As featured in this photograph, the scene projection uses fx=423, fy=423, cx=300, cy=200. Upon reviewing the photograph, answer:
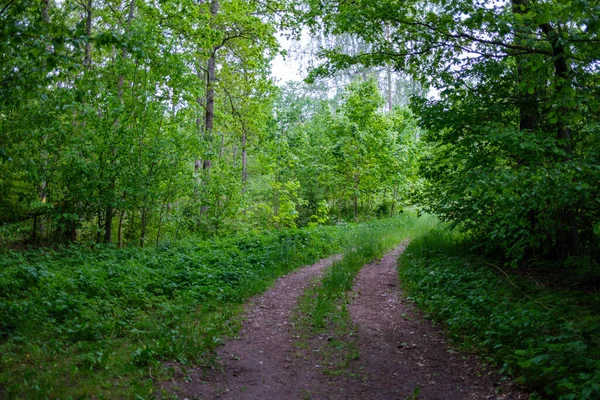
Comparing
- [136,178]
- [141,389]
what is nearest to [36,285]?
[141,389]

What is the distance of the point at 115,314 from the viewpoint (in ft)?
21.0

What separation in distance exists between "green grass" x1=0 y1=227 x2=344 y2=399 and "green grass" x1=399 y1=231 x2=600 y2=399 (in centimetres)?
349

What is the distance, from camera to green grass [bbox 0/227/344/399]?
4.57m

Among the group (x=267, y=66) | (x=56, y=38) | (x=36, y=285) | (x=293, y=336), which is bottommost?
(x=293, y=336)

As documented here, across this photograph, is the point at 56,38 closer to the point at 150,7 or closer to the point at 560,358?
the point at 560,358

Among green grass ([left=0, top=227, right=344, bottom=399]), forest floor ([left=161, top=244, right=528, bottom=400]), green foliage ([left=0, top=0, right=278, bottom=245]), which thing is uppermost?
green foliage ([left=0, top=0, right=278, bottom=245])

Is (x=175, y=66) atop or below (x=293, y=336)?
atop

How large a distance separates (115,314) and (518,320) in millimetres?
5741

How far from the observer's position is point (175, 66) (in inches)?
494

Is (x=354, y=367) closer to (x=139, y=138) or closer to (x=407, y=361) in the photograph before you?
(x=407, y=361)

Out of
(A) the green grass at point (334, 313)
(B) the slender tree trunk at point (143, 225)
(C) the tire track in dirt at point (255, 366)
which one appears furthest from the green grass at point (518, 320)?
(B) the slender tree trunk at point (143, 225)

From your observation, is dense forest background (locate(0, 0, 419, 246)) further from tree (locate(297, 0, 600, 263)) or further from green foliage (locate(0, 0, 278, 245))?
tree (locate(297, 0, 600, 263))

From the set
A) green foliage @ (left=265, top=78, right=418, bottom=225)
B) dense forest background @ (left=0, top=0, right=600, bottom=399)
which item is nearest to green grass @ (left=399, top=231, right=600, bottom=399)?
dense forest background @ (left=0, top=0, right=600, bottom=399)

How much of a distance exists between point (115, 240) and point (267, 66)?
8.67 meters
